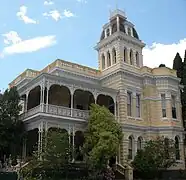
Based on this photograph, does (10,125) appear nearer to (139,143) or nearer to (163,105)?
(139,143)

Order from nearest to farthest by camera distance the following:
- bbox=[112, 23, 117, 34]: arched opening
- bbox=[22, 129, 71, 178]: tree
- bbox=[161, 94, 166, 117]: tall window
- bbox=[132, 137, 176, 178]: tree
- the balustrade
Answer: 1. bbox=[22, 129, 71, 178]: tree
2. the balustrade
3. bbox=[132, 137, 176, 178]: tree
4. bbox=[161, 94, 166, 117]: tall window
5. bbox=[112, 23, 117, 34]: arched opening

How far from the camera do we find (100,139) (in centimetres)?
2419

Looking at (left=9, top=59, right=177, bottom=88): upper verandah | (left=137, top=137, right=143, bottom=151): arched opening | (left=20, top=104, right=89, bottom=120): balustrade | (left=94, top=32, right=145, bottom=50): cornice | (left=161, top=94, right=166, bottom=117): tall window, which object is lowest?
(left=137, top=137, right=143, bottom=151): arched opening

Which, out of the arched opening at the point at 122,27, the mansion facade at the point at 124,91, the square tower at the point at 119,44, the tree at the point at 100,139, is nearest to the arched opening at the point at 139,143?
the mansion facade at the point at 124,91

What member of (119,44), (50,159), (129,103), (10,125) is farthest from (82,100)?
(50,159)

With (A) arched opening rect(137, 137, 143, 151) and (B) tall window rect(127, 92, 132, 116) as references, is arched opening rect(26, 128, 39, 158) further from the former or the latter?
(A) arched opening rect(137, 137, 143, 151)

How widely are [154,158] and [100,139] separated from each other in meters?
5.93

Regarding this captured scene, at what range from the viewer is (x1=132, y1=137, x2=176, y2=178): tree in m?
26.8

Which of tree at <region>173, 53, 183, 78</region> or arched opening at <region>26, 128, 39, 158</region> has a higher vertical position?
tree at <region>173, 53, 183, 78</region>

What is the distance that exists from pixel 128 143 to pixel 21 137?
10.4 m

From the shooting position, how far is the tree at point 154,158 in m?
26.8

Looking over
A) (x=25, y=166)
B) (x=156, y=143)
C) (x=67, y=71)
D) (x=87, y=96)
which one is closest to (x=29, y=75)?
(x=67, y=71)

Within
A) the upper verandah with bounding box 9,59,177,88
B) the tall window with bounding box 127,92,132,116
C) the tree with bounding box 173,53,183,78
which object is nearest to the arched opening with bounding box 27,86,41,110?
the upper verandah with bounding box 9,59,177,88

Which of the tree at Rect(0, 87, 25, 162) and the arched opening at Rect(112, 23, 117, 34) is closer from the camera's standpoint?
the tree at Rect(0, 87, 25, 162)
